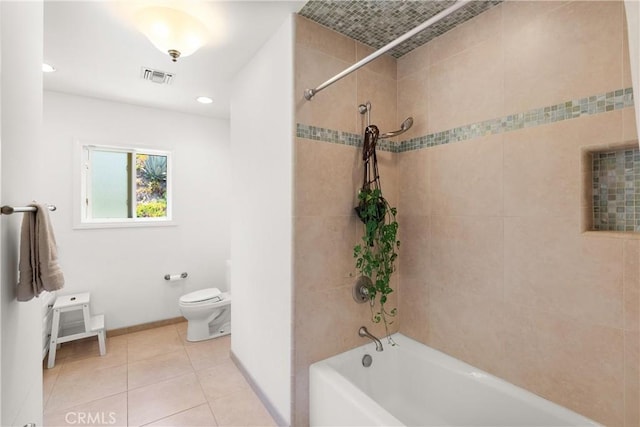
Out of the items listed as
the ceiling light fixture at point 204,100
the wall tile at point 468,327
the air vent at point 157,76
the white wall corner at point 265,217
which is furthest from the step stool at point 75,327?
the wall tile at point 468,327

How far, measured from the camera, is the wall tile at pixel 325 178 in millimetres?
1639

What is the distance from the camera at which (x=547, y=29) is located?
53.1 inches

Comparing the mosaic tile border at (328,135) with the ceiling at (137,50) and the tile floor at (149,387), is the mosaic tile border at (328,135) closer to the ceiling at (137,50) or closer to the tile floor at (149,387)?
the ceiling at (137,50)

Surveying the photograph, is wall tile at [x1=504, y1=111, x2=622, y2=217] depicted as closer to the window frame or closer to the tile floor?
the tile floor

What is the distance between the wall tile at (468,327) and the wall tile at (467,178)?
50 cm

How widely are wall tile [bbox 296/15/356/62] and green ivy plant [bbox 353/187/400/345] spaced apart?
2.77ft

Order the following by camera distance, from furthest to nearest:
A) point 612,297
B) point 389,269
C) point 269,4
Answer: point 389,269 < point 269,4 < point 612,297

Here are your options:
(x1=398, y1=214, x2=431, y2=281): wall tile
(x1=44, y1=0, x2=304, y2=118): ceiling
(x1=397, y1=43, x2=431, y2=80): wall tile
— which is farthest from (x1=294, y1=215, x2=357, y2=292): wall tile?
(x1=44, y1=0, x2=304, y2=118): ceiling

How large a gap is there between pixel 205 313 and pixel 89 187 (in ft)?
5.67

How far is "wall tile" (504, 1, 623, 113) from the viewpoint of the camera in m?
1.19

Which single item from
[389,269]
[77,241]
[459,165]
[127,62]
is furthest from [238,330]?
[127,62]

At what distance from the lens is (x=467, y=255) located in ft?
5.48

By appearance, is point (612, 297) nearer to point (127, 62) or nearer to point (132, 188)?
point (127, 62)

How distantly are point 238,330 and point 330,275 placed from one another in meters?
1.12
